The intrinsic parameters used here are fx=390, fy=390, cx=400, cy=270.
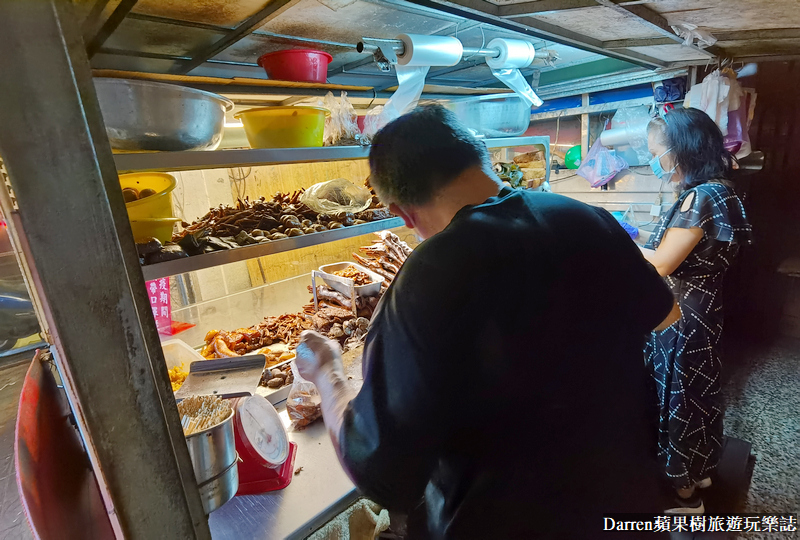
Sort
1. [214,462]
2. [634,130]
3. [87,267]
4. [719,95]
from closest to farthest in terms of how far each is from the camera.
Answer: [87,267], [214,462], [719,95], [634,130]

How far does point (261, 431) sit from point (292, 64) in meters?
1.58

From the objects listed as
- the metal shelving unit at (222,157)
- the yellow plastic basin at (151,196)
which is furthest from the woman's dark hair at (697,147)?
the yellow plastic basin at (151,196)

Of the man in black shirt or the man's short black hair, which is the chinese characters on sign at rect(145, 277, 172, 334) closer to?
the man in black shirt

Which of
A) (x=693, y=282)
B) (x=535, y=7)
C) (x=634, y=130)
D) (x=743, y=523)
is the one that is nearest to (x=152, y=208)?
(x=535, y=7)

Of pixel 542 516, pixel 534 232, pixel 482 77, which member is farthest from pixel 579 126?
pixel 542 516

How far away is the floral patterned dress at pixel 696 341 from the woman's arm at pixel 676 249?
35mm

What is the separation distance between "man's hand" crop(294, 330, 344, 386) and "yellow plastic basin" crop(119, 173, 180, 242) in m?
0.70

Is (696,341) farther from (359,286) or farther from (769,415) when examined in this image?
(359,286)

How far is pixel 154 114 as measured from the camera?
4.33 ft

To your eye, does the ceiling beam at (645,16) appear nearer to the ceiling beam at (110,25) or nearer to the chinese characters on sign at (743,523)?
the ceiling beam at (110,25)

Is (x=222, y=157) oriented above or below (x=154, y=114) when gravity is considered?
below

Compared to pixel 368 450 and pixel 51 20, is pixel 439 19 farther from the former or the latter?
pixel 368 450

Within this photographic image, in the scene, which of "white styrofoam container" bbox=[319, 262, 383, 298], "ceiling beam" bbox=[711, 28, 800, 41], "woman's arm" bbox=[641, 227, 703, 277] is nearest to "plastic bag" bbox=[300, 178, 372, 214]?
"white styrofoam container" bbox=[319, 262, 383, 298]

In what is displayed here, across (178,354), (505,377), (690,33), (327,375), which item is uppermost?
(690,33)
